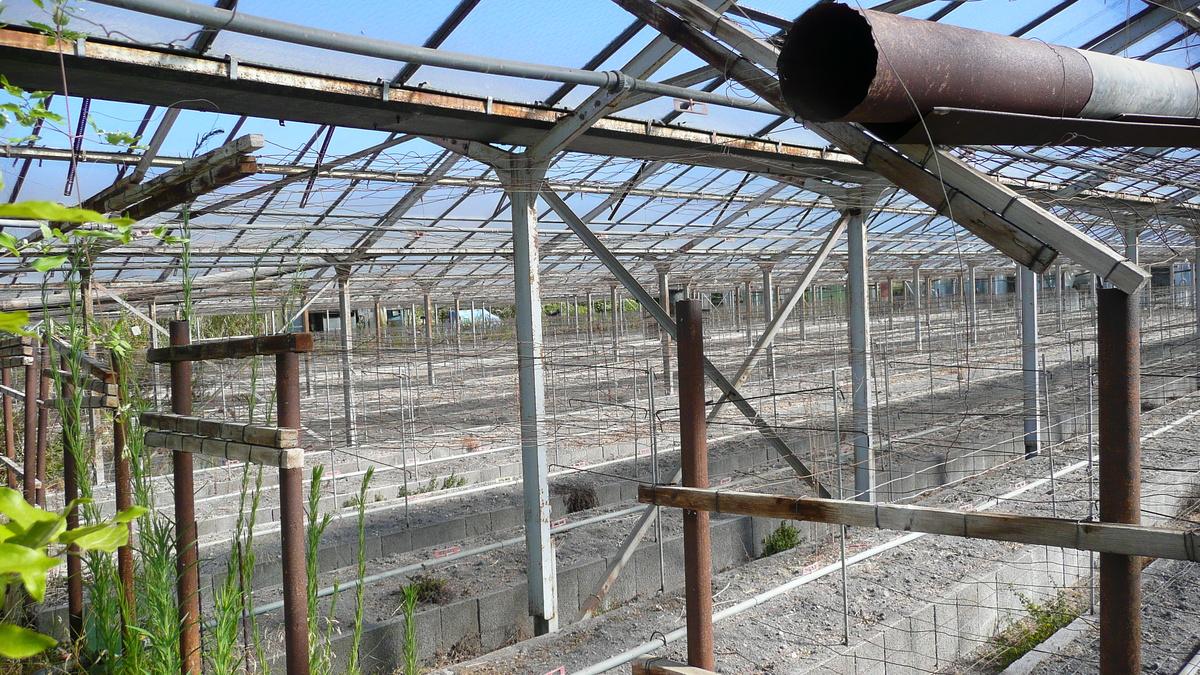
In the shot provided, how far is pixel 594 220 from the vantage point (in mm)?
8500

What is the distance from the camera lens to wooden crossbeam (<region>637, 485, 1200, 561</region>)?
1.67 meters

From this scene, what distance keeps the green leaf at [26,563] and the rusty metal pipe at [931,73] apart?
1.28 meters

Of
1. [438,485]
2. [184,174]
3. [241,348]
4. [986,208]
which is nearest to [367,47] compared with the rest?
[184,174]

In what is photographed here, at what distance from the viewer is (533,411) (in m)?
5.07

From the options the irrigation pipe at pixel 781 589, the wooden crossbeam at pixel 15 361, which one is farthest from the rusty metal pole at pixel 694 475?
the wooden crossbeam at pixel 15 361

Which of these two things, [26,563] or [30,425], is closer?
[26,563]

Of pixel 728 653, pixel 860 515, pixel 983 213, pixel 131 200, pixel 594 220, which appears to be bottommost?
pixel 728 653

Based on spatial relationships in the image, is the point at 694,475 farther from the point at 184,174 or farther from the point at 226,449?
the point at 184,174

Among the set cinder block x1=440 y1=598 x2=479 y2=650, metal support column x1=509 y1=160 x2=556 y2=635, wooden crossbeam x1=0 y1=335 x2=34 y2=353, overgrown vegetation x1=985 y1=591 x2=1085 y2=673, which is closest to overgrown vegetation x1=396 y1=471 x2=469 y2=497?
cinder block x1=440 y1=598 x2=479 y2=650

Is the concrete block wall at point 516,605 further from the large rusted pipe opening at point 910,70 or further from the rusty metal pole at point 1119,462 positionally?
the large rusted pipe opening at point 910,70

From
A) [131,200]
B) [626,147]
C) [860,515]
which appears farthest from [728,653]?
[131,200]

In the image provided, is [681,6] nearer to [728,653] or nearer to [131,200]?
[131,200]

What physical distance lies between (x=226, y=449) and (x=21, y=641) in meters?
1.89

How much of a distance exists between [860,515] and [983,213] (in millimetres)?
851
